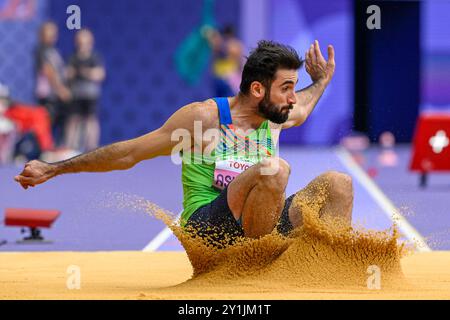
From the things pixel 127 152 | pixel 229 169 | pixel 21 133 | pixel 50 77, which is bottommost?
pixel 21 133

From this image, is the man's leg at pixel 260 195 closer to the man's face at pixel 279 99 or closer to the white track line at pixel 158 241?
the man's face at pixel 279 99

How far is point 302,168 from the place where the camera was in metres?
17.4

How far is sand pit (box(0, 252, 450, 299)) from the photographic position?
593cm

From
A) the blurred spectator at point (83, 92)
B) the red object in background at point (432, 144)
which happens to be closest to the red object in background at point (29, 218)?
the red object in background at point (432, 144)

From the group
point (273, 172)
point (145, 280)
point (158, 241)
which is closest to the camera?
point (273, 172)

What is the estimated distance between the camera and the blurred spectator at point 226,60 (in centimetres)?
2041

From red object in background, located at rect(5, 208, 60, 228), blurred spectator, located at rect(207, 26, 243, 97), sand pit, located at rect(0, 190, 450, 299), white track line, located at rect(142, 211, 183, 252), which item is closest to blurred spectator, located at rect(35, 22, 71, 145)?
blurred spectator, located at rect(207, 26, 243, 97)

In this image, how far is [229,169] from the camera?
665 cm

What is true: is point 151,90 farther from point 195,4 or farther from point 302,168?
point 302,168

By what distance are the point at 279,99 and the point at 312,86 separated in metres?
0.88

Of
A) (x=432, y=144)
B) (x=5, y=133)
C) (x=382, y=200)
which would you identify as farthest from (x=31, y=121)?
(x=382, y=200)

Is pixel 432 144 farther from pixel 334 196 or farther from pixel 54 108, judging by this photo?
pixel 54 108

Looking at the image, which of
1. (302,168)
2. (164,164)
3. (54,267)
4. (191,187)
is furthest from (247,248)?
(164,164)

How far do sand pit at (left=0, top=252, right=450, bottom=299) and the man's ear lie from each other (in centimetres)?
120
